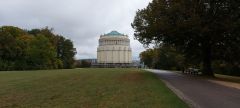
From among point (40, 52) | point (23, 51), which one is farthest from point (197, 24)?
point (40, 52)

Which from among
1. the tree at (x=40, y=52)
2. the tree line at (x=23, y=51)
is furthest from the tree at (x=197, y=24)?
the tree at (x=40, y=52)

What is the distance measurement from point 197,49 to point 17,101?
1448 inches

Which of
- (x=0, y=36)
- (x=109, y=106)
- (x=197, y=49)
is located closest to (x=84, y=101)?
(x=109, y=106)

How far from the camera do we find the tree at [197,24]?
4438cm

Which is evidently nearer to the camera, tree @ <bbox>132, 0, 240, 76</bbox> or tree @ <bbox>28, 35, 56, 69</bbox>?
tree @ <bbox>132, 0, 240, 76</bbox>

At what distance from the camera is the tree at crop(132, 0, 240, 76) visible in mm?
44375

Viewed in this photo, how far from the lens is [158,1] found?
164ft

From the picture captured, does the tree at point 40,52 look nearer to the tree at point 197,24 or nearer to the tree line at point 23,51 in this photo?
the tree line at point 23,51

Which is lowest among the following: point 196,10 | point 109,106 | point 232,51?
point 109,106

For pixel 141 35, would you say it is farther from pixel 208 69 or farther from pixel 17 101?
pixel 17 101

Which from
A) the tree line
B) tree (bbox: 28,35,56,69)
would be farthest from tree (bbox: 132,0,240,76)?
tree (bbox: 28,35,56,69)

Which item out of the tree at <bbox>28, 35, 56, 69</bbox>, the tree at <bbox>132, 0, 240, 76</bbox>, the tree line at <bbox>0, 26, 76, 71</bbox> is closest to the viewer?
the tree at <bbox>132, 0, 240, 76</bbox>

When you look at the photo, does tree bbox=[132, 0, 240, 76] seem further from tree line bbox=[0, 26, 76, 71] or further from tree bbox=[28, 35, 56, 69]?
tree bbox=[28, 35, 56, 69]

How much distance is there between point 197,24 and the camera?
43.6 m
